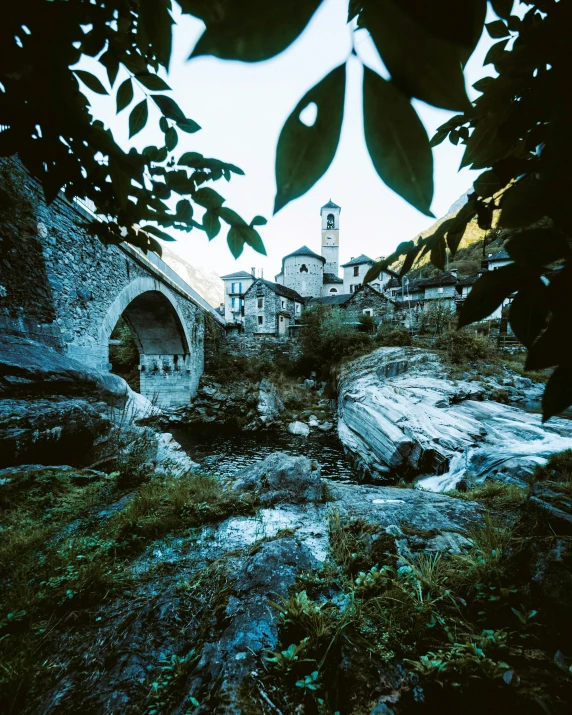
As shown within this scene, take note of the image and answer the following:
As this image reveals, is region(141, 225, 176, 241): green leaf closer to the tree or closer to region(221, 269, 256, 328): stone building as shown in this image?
the tree

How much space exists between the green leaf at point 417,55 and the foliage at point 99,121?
0.26 metres

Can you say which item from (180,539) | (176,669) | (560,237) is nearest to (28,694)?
(176,669)

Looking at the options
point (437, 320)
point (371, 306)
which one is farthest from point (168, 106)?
point (371, 306)

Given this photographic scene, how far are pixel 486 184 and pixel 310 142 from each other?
0.69 meters

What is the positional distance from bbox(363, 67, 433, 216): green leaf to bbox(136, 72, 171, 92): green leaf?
1.01 m

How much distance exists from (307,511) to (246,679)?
8.00 feet

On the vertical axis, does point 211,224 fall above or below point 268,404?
above

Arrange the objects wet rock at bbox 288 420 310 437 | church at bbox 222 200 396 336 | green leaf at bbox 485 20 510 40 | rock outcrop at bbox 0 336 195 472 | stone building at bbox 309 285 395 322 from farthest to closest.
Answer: church at bbox 222 200 396 336
stone building at bbox 309 285 395 322
wet rock at bbox 288 420 310 437
rock outcrop at bbox 0 336 195 472
green leaf at bbox 485 20 510 40

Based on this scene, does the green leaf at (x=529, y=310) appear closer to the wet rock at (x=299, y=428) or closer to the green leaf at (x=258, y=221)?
the green leaf at (x=258, y=221)

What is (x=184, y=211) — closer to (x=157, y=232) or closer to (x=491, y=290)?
(x=157, y=232)

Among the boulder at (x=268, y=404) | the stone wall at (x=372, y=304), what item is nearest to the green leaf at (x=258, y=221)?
the boulder at (x=268, y=404)

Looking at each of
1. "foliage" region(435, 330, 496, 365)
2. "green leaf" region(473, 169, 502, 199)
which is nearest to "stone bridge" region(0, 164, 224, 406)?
"green leaf" region(473, 169, 502, 199)

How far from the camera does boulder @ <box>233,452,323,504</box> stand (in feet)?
13.5

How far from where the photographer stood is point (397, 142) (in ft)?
1.45
